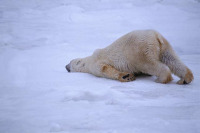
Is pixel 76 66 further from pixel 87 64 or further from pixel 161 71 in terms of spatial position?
pixel 161 71

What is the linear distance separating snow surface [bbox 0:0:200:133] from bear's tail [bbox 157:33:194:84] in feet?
0.50

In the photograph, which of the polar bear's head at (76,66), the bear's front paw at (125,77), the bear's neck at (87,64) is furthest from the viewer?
the polar bear's head at (76,66)

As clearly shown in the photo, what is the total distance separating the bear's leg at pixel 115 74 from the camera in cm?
409

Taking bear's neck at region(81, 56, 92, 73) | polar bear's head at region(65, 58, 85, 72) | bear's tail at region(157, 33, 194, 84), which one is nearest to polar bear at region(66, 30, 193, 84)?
bear's tail at region(157, 33, 194, 84)

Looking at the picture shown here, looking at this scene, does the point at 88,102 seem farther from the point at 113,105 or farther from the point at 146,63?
the point at 146,63

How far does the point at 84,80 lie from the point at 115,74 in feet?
1.82

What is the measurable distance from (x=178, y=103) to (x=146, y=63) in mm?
1032

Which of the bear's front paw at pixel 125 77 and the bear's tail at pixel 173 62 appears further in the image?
the bear's front paw at pixel 125 77

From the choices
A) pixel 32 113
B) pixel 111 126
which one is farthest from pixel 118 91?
pixel 32 113

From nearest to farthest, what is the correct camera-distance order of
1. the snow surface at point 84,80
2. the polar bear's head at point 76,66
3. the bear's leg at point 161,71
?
the snow surface at point 84,80
the bear's leg at point 161,71
the polar bear's head at point 76,66

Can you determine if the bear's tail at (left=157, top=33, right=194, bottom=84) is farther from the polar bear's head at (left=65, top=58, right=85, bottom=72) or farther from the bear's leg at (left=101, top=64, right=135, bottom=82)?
the polar bear's head at (left=65, top=58, right=85, bottom=72)

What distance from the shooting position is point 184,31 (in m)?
7.65

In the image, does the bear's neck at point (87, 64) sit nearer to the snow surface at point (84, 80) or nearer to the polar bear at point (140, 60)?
the polar bear at point (140, 60)

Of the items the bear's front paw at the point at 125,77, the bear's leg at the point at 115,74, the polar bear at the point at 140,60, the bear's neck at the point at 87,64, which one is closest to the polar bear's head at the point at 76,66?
the bear's neck at the point at 87,64
